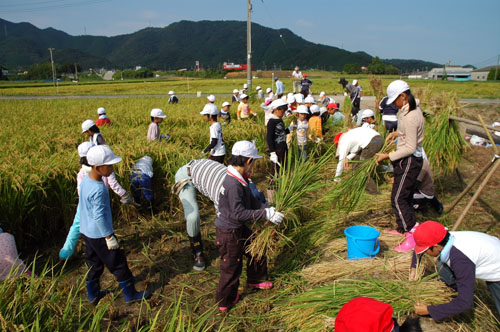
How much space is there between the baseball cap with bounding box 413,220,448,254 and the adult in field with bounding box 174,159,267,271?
5.04ft

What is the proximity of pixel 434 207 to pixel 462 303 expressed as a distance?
298cm

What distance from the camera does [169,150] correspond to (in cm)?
534

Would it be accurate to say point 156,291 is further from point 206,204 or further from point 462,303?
point 462,303

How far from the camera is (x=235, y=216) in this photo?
274cm

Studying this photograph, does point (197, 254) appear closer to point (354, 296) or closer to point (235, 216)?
point (235, 216)

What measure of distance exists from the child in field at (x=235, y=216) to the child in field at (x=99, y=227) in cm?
89

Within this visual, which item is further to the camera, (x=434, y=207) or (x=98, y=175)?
(x=434, y=207)

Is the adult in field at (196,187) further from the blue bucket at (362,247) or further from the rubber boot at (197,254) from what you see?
the blue bucket at (362,247)

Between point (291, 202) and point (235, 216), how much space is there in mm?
797

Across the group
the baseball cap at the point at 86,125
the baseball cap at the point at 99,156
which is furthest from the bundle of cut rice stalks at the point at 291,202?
the baseball cap at the point at 86,125

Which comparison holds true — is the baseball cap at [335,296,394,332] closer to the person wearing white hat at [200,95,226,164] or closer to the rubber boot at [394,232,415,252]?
the rubber boot at [394,232,415,252]

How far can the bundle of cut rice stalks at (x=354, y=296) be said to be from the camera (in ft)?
7.63

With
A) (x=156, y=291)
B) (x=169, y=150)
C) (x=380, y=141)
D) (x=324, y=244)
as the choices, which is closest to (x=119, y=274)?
(x=156, y=291)

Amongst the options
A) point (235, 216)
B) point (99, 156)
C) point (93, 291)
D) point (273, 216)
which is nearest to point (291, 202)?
point (273, 216)
